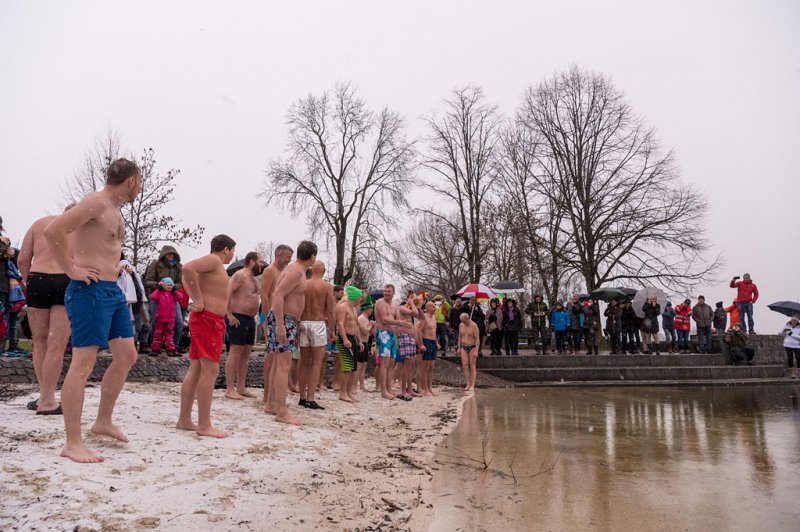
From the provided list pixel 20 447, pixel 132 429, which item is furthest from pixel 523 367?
pixel 20 447

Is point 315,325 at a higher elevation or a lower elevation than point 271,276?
lower

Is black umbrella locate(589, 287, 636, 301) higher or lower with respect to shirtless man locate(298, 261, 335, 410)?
higher

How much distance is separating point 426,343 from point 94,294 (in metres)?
8.75

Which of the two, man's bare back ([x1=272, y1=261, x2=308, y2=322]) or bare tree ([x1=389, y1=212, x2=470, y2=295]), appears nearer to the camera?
man's bare back ([x1=272, y1=261, x2=308, y2=322])

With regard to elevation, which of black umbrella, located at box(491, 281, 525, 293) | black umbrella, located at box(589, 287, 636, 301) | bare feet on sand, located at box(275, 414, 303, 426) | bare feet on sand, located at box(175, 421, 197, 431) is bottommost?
bare feet on sand, located at box(275, 414, 303, 426)

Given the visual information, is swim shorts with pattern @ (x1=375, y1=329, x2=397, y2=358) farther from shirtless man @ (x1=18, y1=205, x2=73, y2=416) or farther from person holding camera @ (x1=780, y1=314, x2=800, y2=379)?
person holding camera @ (x1=780, y1=314, x2=800, y2=379)

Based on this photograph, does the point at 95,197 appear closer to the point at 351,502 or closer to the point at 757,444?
the point at 351,502

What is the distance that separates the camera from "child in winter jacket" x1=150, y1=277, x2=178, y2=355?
9695 millimetres

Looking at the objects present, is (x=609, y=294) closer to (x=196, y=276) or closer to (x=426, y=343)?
(x=426, y=343)

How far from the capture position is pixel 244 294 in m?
7.45

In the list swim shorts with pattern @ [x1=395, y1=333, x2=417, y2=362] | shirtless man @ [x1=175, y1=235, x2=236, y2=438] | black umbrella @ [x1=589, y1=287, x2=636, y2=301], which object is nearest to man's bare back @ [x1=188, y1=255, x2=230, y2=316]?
shirtless man @ [x1=175, y1=235, x2=236, y2=438]

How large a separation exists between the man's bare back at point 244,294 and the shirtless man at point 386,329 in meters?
3.17

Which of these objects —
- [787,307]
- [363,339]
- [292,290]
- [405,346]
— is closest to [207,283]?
[292,290]

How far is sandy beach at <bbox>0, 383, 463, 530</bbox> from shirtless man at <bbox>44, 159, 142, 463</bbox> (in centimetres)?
27
